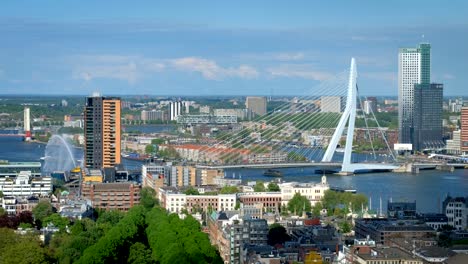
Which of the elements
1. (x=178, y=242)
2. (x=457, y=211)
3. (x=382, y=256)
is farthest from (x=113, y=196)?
(x=382, y=256)

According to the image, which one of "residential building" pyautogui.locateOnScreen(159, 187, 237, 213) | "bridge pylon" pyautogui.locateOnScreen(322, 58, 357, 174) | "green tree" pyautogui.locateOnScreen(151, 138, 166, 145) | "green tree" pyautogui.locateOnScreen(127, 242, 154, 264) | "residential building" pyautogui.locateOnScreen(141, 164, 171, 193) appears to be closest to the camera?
"green tree" pyautogui.locateOnScreen(127, 242, 154, 264)

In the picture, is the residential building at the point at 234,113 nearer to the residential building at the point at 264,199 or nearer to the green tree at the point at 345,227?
the residential building at the point at 264,199

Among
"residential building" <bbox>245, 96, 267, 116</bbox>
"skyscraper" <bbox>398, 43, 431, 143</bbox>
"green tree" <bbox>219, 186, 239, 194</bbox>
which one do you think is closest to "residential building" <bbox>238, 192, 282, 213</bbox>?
"green tree" <bbox>219, 186, 239, 194</bbox>

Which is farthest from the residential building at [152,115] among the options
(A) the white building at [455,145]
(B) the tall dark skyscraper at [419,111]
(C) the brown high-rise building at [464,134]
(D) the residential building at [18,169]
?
(D) the residential building at [18,169]

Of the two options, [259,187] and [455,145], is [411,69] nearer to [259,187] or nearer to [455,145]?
[455,145]

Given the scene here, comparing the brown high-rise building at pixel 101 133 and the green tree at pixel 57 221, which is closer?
the green tree at pixel 57 221

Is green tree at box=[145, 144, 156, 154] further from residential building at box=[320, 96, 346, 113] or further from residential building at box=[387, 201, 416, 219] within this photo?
residential building at box=[387, 201, 416, 219]
